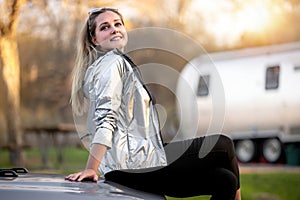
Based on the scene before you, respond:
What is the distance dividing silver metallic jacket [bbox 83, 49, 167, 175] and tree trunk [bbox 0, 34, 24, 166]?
6884mm

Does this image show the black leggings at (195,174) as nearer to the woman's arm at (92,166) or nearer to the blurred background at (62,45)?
the woman's arm at (92,166)

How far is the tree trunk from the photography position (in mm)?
9562

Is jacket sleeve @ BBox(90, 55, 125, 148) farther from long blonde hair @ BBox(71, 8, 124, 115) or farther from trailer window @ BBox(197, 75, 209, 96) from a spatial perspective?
trailer window @ BBox(197, 75, 209, 96)

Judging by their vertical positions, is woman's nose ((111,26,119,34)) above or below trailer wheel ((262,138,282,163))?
above

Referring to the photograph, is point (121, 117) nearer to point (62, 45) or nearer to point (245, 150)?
point (62, 45)

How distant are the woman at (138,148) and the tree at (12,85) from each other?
656cm

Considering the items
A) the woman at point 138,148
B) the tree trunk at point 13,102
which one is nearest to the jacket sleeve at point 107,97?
the woman at point 138,148

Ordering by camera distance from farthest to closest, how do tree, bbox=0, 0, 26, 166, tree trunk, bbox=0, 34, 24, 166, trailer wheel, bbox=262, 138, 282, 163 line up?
trailer wheel, bbox=262, 138, 282, 163 < tree trunk, bbox=0, 34, 24, 166 < tree, bbox=0, 0, 26, 166

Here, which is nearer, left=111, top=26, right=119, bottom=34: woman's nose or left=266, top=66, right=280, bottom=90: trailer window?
left=111, top=26, right=119, bottom=34: woman's nose

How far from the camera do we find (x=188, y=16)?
413 inches

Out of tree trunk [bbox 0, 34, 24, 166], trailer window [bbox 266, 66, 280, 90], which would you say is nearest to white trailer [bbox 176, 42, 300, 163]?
trailer window [bbox 266, 66, 280, 90]

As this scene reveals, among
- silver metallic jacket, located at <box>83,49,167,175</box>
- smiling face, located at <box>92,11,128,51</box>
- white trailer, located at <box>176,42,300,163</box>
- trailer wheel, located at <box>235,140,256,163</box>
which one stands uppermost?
smiling face, located at <box>92,11,128,51</box>

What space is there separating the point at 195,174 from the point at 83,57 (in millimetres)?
657

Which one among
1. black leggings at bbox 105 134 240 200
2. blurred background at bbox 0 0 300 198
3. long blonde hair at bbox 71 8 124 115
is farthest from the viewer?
blurred background at bbox 0 0 300 198
